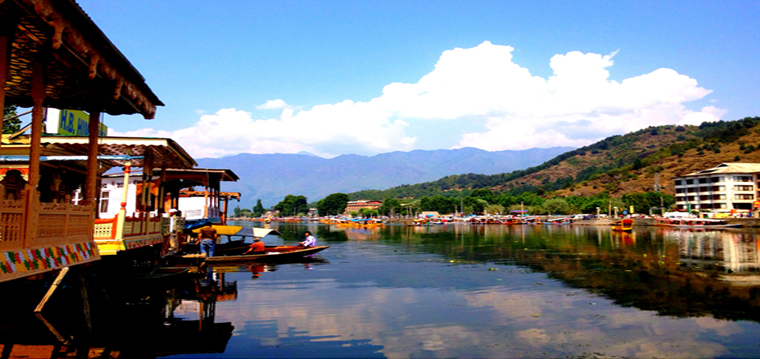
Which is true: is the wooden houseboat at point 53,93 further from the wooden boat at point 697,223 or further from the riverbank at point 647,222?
the riverbank at point 647,222

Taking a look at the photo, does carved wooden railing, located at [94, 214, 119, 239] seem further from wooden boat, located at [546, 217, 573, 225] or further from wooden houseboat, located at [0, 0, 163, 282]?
wooden boat, located at [546, 217, 573, 225]

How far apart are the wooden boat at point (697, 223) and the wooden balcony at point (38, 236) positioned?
84474 mm

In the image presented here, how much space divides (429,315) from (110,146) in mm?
12195

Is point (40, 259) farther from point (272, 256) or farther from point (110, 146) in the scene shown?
point (272, 256)

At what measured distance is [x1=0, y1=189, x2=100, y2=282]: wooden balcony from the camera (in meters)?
6.22

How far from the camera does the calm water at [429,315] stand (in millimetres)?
9766

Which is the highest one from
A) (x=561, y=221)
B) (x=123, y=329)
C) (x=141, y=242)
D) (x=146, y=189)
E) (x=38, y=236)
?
(x=146, y=189)

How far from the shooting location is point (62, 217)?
8102 millimetres

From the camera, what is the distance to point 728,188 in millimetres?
95625

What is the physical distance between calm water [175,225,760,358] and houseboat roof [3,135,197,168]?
5870 mm

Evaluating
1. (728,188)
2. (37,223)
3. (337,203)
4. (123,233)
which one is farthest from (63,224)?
(337,203)

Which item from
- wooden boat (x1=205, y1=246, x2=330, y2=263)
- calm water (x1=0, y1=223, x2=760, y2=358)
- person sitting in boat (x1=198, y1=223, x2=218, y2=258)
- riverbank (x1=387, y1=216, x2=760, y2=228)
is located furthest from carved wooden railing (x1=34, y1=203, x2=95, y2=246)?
riverbank (x1=387, y1=216, x2=760, y2=228)

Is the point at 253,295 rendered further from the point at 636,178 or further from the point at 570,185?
the point at 570,185

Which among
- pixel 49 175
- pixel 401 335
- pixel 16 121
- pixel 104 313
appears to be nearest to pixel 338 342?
pixel 401 335
